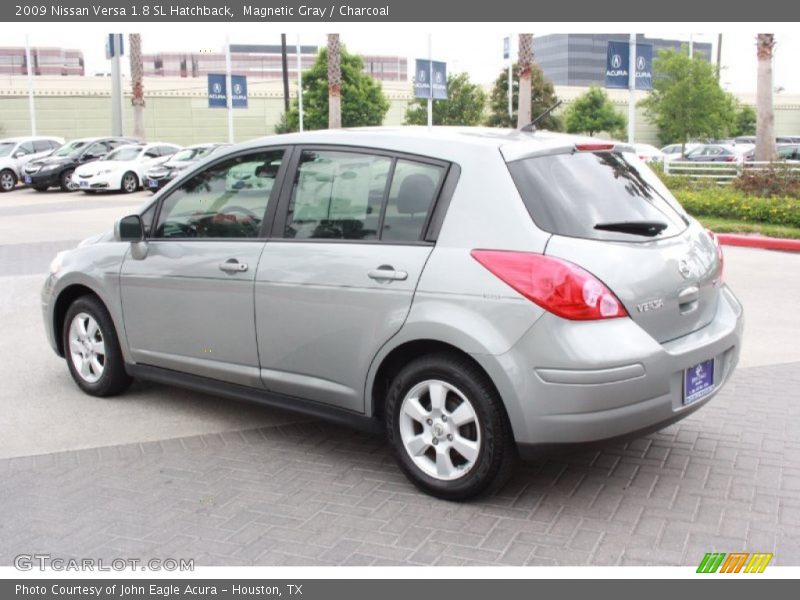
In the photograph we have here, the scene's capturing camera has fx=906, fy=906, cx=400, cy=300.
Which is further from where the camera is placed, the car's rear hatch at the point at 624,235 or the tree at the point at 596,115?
the tree at the point at 596,115

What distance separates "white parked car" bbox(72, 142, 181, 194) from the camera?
28484 mm

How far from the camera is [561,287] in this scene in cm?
401

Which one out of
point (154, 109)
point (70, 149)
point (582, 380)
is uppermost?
point (154, 109)

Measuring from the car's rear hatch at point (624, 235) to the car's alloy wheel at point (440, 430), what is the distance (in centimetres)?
85

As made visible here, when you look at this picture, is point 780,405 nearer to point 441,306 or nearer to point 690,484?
point 690,484

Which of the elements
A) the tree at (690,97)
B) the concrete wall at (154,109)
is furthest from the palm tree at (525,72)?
the concrete wall at (154,109)

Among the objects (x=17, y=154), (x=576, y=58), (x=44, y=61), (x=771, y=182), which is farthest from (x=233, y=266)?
(x=576, y=58)

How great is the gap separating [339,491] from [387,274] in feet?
3.70

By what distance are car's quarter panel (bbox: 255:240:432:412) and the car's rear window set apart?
0.60 meters

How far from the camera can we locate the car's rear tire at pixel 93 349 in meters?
6.06

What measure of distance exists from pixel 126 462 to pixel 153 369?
0.87m

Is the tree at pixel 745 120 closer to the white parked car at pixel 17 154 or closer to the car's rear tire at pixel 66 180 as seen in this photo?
the white parked car at pixel 17 154

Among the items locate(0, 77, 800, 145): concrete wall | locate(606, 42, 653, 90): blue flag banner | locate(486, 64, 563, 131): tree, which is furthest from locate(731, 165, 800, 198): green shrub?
locate(0, 77, 800, 145): concrete wall

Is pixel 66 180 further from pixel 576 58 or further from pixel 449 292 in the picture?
pixel 576 58
